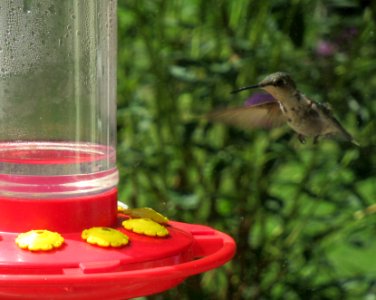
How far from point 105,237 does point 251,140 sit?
5.08 feet

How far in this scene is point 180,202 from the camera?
10.3 ft

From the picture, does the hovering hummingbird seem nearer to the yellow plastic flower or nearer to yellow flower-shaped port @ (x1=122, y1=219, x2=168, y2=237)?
the yellow plastic flower

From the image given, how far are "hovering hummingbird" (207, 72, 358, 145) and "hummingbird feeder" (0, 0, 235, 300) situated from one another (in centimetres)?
50

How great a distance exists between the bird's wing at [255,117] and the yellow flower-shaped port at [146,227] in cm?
80

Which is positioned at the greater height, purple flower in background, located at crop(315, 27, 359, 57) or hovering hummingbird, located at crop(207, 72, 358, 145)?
purple flower in background, located at crop(315, 27, 359, 57)

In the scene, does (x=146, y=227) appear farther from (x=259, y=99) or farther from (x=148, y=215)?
(x=259, y=99)

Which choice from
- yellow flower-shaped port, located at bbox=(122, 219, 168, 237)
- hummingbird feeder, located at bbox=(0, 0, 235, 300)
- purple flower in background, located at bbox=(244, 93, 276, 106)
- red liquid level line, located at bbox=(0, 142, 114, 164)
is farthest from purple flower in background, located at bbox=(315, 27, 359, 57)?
yellow flower-shaped port, located at bbox=(122, 219, 168, 237)

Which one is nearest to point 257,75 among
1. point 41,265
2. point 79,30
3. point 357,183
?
point 357,183

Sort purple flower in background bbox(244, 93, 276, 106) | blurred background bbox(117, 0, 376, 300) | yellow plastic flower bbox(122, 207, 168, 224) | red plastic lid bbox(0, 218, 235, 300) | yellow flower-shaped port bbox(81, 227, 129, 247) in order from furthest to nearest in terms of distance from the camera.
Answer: blurred background bbox(117, 0, 376, 300)
purple flower in background bbox(244, 93, 276, 106)
yellow plastic flower bbox(122, 207, 168, 224)
yellow flower-shaped port bbox(81, 227, 129, 247)
red plastic lid bbox(0, 218, 235, 300)

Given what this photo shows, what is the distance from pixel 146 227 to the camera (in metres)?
1.79

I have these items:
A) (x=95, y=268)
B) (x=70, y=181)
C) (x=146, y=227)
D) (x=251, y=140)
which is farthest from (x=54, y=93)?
(x=251, y=140)

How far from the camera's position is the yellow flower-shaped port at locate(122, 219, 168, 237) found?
1.77 metres

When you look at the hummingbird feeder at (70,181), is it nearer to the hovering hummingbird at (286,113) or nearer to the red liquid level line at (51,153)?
the red liquid level line at (51,153)

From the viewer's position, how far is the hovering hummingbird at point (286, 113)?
8.45 feet
